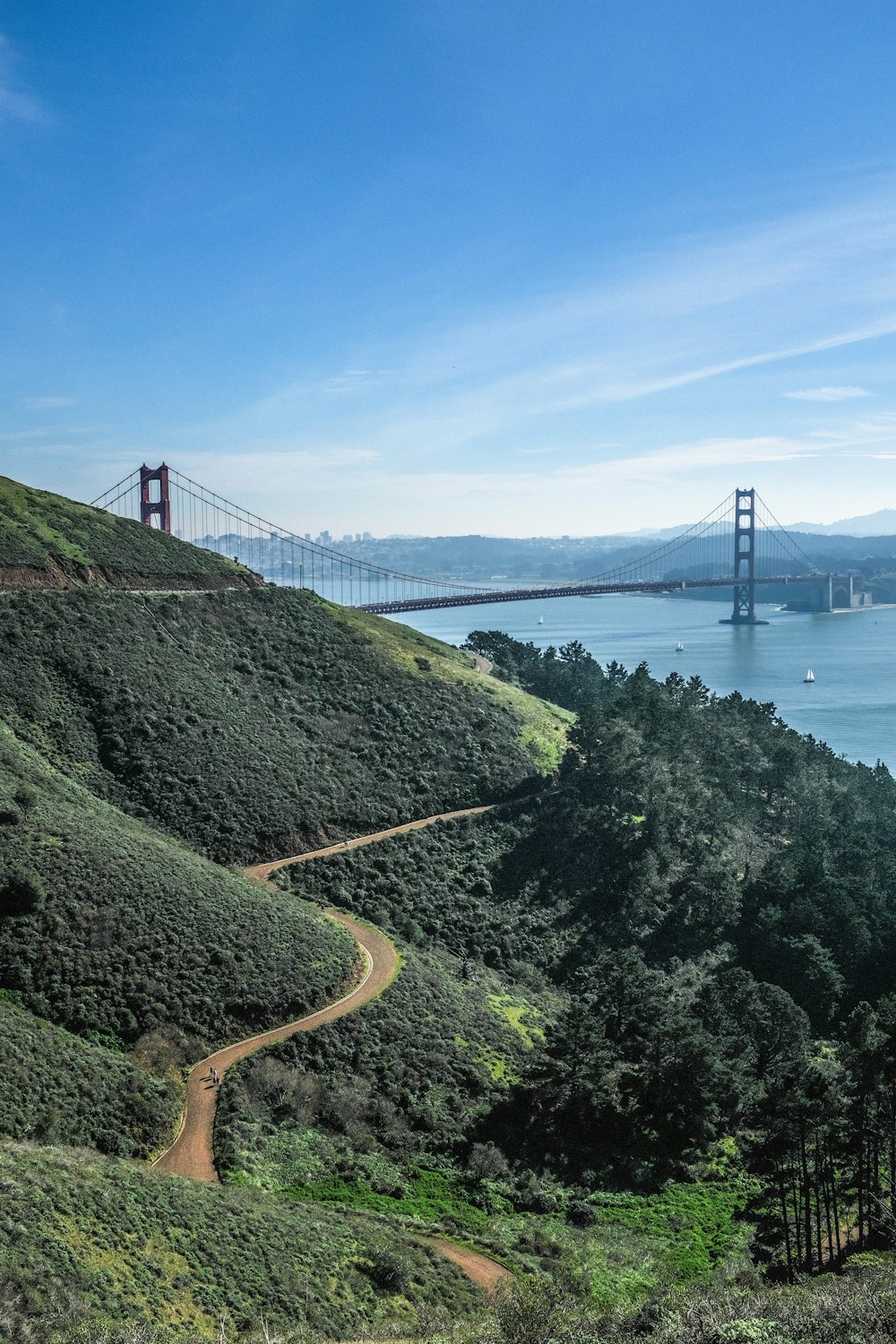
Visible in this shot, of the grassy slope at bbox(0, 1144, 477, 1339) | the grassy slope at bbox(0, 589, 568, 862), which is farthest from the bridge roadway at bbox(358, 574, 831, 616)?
the grassy slope at bbox(0, 1144, 477, 1339)

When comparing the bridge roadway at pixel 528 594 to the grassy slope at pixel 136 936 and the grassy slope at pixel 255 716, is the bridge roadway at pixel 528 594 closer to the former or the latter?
the grassy slope at pixel 255 716

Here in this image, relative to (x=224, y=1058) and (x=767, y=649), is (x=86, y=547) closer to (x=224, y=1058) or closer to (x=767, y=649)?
(x=224, y=1058)

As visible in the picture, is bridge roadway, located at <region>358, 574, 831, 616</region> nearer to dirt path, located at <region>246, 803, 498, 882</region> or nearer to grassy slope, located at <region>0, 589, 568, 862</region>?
grassy slope, located at <region>0, 589, 568, 862</region>

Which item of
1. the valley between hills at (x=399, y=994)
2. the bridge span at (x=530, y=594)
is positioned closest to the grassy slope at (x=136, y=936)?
the valley between hills at (x=399, y=994)

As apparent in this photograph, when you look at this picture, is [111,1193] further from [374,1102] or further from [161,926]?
[161,926]

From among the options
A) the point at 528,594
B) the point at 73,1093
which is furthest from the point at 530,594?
the point at 73,1093

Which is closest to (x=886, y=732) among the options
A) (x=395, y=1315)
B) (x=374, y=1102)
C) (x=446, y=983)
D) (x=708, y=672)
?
(x=708, y=672)
